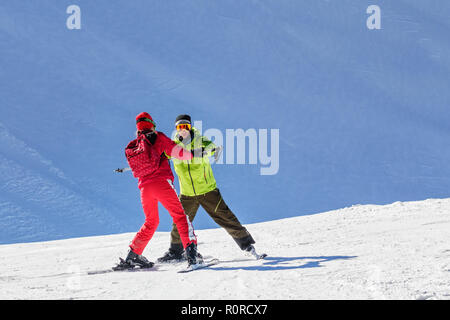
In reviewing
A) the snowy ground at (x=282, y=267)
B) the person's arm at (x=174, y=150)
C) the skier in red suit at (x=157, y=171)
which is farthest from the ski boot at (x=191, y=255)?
the person's arm at (x=174, y=150)

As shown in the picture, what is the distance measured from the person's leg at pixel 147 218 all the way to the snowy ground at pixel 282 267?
0.36 m

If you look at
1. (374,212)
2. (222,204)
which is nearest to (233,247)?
(222,204)

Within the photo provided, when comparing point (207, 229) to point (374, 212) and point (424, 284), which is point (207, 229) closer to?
point (374, 212)

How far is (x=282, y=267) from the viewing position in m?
4.01

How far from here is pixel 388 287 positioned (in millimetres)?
3098

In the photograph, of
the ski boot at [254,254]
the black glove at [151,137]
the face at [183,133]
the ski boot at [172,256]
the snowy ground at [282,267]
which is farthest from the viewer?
the ski boot at [172,256]

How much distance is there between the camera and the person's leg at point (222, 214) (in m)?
4.54

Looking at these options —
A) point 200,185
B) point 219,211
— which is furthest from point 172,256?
point 200,185

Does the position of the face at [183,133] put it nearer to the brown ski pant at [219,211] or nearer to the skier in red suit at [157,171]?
the skier in red suit at [157,171]

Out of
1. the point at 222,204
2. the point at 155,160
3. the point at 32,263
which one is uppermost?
the point at 155,160

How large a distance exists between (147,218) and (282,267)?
142 centimetres

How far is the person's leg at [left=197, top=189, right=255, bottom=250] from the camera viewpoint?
14.9ft

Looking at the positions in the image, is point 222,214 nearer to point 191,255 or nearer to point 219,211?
point 219,211

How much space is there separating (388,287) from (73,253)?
4.52 metres
